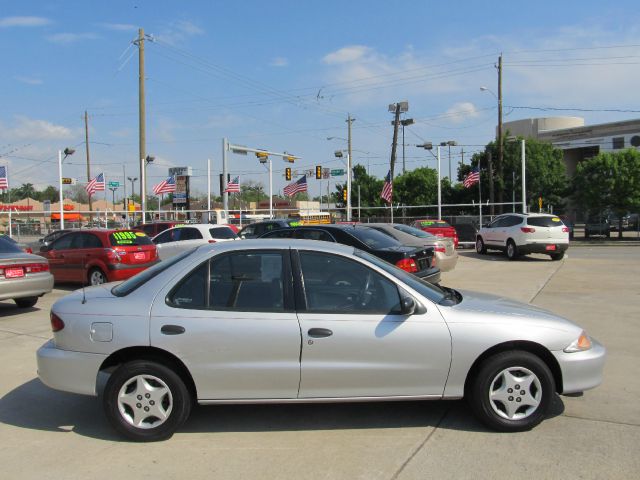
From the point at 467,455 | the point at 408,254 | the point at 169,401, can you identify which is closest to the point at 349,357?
the point at 467,455

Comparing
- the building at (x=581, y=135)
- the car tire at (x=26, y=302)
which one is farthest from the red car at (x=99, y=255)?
the building at (x=581, y=135)

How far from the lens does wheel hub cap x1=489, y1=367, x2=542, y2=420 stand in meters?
4.29

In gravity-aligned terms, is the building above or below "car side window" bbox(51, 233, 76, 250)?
above

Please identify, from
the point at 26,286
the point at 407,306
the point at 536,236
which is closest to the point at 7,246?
the point at 26,286

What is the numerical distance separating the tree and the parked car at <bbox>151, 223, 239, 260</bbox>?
90.1ft

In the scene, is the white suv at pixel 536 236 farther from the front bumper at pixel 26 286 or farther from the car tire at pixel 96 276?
the front bumper at pixel 26 286

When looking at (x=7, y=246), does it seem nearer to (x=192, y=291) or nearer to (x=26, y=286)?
(x=26, y=286)

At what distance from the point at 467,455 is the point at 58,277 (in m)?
11.9

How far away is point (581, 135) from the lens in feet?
209

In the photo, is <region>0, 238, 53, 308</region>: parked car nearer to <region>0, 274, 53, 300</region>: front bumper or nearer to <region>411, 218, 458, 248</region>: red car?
<region>0, 274, 53, 300</region>: front bumper

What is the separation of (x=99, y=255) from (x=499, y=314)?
399 inches

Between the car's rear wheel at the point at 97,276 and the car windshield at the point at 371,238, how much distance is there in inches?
227

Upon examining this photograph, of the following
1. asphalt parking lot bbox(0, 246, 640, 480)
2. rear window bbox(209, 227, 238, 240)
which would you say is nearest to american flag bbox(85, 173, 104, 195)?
rear window bbox(209, 227, 238, 240)

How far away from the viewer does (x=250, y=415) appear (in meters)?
4.75
